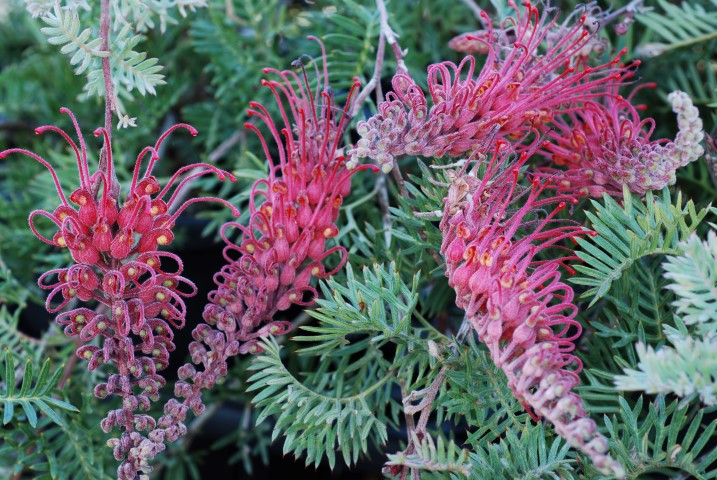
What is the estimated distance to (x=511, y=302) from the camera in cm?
33

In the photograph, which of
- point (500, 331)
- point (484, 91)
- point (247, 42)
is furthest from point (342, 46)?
point (500, 331)

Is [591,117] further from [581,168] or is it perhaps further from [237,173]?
[237,173]

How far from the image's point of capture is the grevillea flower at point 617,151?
1.27 ft

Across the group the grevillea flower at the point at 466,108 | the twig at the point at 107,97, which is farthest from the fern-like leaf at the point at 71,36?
the grevillea flower at the point at 466,108

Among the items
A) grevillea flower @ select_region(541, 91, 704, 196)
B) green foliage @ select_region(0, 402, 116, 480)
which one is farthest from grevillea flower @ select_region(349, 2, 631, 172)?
green foliage @ select_region(0, 402, 116, 480)

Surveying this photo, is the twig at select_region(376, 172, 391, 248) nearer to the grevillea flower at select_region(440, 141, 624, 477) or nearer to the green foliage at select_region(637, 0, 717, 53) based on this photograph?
the grevillea flower at select_region(440, 141, 624, 477)

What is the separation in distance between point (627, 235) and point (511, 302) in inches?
3.7

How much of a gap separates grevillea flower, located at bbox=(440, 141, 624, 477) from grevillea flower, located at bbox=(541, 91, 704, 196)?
0.04 metres

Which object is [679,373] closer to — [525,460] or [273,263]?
[525,460]

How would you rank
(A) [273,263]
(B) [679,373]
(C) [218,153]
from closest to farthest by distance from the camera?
(B) [679,373]
(A) [273,263]
(C) [218,153]

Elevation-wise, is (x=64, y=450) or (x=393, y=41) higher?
(x=393, y=41)

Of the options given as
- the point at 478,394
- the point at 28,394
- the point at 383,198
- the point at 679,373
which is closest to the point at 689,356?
the point at 679,373

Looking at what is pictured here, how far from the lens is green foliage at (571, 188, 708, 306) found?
0.37 metres

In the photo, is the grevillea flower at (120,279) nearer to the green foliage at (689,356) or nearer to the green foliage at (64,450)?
the green foliage at (64,450)
